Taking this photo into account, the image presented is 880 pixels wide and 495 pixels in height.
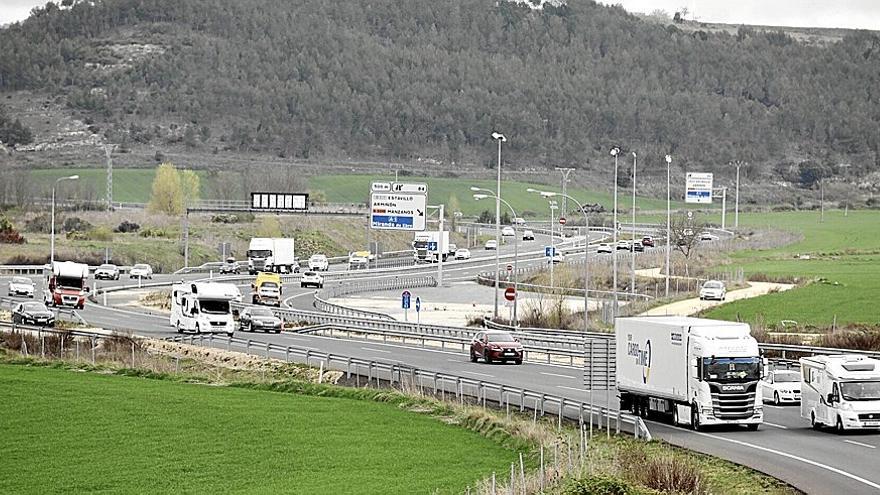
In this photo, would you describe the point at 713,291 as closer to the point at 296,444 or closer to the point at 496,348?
the point at 496,348

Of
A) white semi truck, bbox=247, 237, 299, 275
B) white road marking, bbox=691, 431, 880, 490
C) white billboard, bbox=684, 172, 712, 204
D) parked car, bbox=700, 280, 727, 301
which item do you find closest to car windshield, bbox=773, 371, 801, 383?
white road marking, bbox=691, 431, 880, 490

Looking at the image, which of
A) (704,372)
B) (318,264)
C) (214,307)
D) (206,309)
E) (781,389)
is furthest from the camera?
(318,264)

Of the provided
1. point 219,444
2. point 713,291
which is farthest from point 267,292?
point 219,444

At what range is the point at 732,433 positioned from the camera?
1583 inches

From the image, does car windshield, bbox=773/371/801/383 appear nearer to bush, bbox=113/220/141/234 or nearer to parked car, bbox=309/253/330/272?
parked car, bbox=309/253/330/272

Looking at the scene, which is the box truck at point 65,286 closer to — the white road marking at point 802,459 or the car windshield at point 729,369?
the white road marking at point 802,459

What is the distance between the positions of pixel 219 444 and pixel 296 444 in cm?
193

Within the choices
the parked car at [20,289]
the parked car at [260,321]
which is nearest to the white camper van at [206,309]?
the parked car at [260,321]

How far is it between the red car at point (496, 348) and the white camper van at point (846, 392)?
21.8 m

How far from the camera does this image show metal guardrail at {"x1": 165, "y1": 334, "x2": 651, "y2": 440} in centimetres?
3950

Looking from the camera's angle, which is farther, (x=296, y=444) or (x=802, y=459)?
(x=296, y=444)

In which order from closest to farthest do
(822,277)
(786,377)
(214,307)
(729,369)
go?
(729,369) → (786,377) → (214,307) → (822,277)

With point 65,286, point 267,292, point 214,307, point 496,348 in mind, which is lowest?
point 267,292

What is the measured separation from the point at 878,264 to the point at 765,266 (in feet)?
31.0
